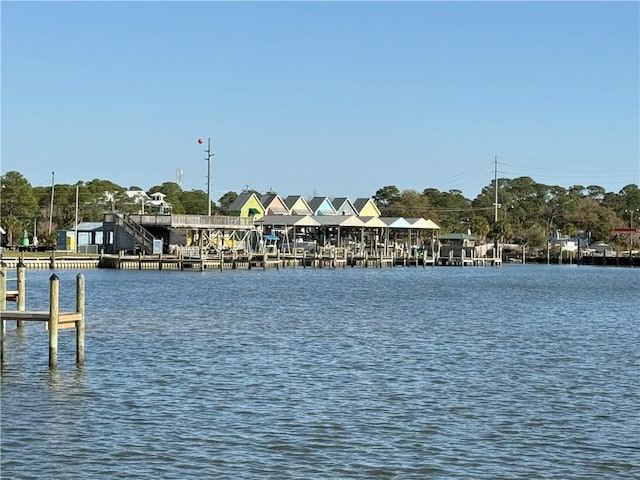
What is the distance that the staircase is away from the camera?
9306 centimetres

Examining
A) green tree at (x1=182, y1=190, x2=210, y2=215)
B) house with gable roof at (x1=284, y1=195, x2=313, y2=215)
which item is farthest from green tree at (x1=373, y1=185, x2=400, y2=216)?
house with gable roof at (x1=284, y1=195, x2=313, y2=215)

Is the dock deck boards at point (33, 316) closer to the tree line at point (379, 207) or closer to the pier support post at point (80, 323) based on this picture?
the pier support post at point (80, 323)

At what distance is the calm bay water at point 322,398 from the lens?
55.9 ft

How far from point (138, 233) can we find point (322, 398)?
72625 millimetres

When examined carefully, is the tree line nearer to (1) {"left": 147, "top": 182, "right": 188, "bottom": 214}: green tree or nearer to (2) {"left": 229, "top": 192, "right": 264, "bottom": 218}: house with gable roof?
(1) {"left": 147, "top": 182, "right": 188, "bottom": 214}: green tree

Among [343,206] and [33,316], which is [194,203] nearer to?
[343,206]

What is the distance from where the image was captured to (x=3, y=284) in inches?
1137

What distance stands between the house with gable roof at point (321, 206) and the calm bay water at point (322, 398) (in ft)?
302

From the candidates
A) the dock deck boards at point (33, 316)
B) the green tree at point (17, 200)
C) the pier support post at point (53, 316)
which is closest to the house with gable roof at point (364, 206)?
the green tree at point (17, 200)

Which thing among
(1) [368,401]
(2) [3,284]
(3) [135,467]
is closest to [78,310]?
(2) [3,284]

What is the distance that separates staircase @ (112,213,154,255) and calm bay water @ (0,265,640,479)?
49.1m

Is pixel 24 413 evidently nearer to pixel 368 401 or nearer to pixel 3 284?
pixel 368 401

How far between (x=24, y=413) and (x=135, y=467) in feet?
15.2

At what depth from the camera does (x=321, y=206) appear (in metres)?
137
